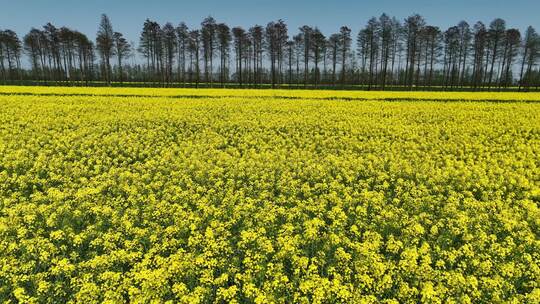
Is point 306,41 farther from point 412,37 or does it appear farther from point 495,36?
point 495,36

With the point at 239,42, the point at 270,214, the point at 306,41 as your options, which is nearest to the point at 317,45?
→ the point at 306,41

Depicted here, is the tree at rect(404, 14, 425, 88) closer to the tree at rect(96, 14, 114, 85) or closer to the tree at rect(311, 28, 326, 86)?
the tree at rect(311, 28, 326, 86)

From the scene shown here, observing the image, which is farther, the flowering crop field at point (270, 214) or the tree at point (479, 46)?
the tree at point (479, 46)

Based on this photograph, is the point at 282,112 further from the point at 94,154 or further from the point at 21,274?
the point at 21,274

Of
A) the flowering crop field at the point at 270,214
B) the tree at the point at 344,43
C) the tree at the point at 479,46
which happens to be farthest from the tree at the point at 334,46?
the flowering crop field at the point at 270,214

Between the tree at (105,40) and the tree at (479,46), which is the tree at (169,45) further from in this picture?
the tree at (479,46)

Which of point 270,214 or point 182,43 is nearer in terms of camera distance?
point 270,214

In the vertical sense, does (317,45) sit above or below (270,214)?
above

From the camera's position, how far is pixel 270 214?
28.7 feet

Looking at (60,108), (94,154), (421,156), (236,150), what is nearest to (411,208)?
(421,156)

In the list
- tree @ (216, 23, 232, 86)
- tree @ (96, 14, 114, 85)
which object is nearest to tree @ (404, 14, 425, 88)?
tree @ (216, 23, 232, 86)

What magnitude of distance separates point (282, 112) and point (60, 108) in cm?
1669

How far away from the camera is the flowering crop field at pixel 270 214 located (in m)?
6.34

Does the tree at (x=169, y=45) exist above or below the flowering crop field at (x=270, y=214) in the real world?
above
